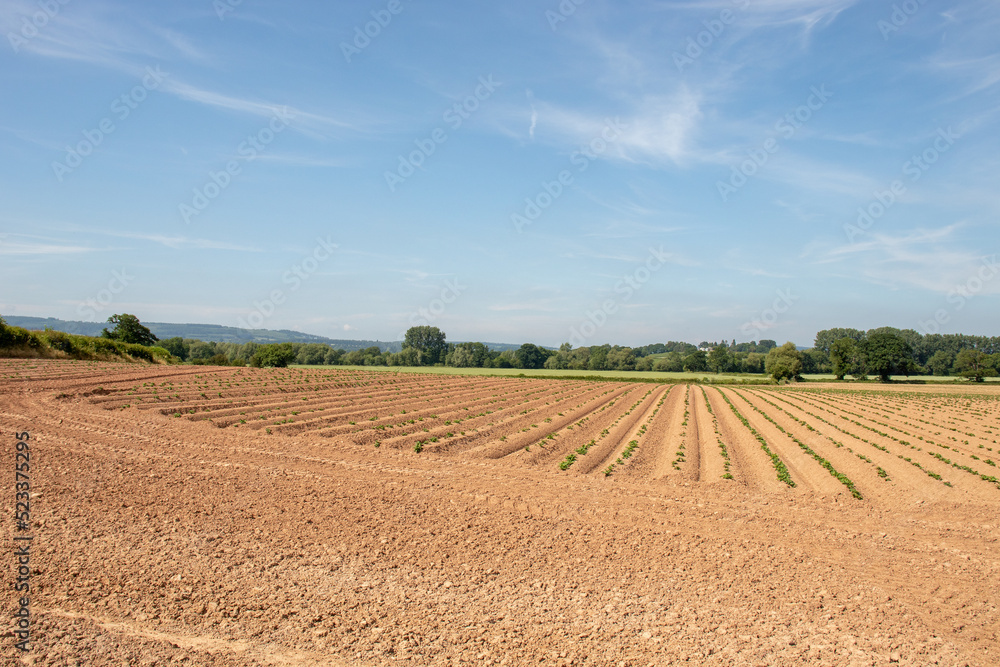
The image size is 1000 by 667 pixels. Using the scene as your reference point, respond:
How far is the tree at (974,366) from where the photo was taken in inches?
3423

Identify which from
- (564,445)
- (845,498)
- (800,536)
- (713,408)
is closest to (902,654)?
(800,536)

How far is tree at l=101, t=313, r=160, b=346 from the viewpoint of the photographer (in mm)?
74438

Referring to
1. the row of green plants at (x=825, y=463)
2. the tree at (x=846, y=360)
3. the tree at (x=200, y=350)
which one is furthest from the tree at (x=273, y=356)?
the tree at (x=846, y=360)

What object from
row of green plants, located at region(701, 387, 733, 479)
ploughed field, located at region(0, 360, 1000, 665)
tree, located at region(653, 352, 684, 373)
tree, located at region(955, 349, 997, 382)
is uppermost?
tree, located at region(955, 349, 997, 382)

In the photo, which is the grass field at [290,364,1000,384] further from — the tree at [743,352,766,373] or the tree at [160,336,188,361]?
the tree at [160,336,188,361]

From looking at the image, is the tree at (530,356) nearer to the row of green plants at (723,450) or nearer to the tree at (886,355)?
the tree at (886,355)

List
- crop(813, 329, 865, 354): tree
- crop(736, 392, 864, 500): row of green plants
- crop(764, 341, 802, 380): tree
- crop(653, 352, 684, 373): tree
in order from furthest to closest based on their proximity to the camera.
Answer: crop(813, 329, 865, 354): tree, crop(653, 352, 684, 373): tree, crop(764, 341, 802, 380): tree, crop(736, 392, 864, 500): row of green plants

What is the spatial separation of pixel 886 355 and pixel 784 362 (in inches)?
→ 549

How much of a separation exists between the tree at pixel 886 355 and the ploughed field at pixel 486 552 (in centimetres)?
7597

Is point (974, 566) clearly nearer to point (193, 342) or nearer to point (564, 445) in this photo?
point (564, 445)

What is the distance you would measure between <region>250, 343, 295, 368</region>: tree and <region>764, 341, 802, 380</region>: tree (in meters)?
71.6

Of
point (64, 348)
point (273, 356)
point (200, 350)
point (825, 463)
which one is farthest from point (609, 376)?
point (200, 350)

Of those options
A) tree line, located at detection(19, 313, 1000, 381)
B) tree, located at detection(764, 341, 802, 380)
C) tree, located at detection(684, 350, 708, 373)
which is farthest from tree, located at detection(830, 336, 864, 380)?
tree, located at detection(684, 350, 708, 373)

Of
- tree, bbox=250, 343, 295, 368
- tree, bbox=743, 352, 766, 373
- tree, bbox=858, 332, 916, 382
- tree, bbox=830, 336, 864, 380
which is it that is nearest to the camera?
tree, bbox=250, 343, 295, 368
